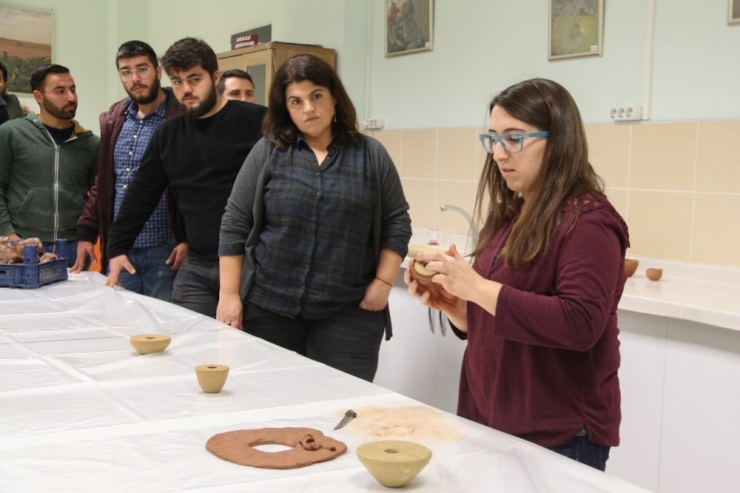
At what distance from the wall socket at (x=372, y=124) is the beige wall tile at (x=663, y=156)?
183 cm

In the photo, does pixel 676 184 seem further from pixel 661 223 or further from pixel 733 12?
pixel 733 12

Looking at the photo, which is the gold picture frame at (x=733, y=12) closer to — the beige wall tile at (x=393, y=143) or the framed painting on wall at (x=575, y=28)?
the framed painting on wall at (x=575, y=28)

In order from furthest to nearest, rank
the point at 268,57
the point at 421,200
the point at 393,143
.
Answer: the point at 268,57, the point at 393,143, the point at 421,200

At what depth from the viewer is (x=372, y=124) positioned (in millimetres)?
4910

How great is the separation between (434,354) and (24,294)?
1.68 m

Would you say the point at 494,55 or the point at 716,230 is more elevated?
the point at 494,55

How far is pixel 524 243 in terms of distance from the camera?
165 centimetres

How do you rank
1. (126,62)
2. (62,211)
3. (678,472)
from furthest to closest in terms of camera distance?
(62,211), (126,62), (678,472)

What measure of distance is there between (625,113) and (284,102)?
1527 mm

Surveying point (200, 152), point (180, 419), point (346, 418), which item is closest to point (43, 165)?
point (200, 152)

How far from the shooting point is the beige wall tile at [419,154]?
4469 millimetres

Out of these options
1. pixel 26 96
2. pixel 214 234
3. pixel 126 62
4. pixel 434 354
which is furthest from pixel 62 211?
pixel 26 96

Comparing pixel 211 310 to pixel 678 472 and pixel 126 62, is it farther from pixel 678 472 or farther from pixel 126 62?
pixel 678 472

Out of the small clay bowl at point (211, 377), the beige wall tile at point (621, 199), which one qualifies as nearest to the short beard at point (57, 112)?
the beige wall tile at point (621, 199)
